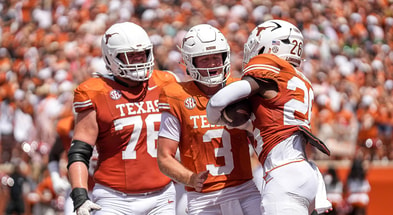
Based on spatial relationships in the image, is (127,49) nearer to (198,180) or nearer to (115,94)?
(115,94)

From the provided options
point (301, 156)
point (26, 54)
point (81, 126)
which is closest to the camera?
point (301, 156)

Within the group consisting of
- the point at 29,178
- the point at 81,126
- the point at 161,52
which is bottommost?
the point at 29,178

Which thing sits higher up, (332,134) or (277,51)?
(277,51)

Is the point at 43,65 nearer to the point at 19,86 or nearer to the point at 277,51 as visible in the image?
the point at 19,86

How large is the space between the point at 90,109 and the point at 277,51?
1.36m

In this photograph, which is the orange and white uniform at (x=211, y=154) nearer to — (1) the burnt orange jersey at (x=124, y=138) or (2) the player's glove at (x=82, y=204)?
(1) the burnt orange jersey at (x=124, y=138)

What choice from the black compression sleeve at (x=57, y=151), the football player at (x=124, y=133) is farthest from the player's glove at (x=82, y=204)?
the black compression sleeve at (x=57, y=151)

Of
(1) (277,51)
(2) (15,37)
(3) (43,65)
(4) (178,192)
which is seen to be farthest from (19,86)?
(1) (277,51)

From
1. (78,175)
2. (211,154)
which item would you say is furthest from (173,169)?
(78,175)

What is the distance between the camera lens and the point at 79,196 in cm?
516

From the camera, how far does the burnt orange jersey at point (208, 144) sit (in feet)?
16.7

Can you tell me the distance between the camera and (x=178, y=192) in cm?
732

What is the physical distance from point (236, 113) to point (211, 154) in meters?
0.50

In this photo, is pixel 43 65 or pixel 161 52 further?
pixel 43 65
